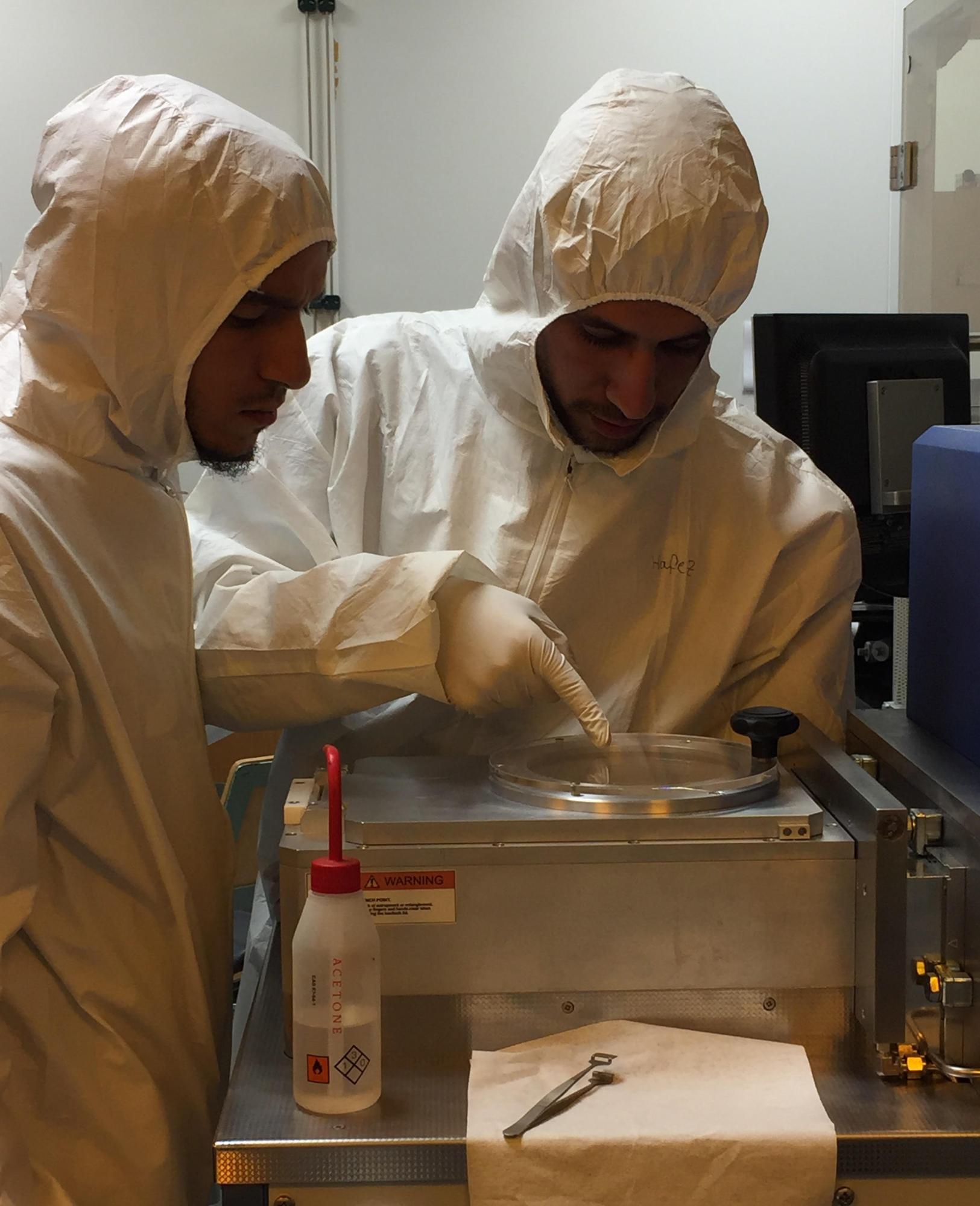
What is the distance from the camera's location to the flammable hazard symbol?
2.91ft

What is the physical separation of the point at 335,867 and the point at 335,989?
89 mm

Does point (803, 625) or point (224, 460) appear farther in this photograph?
point (803, 625)

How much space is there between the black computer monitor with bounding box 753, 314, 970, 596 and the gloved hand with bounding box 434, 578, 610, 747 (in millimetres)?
737

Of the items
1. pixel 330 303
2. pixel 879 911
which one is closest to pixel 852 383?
pixel 879 911

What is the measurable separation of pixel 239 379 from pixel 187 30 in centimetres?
224

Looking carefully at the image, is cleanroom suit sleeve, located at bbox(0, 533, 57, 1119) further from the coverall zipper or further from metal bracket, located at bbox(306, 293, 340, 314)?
metal bracket, located at bbox(306, 293, 340, 314)

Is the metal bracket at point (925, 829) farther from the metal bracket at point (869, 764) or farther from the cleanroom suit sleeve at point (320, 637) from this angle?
the cleanroom suit sleeve at point (320, 637)

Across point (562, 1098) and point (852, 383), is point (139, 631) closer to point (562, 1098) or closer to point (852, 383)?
point (562, 1098)

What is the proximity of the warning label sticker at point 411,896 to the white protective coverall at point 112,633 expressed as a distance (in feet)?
0.68

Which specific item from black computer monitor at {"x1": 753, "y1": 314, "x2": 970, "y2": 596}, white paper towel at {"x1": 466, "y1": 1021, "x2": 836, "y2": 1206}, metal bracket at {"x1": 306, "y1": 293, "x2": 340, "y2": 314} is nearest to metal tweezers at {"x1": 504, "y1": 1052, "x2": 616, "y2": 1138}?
white paper towel at {"x1": 466, "y1": 1021, "x2": 836, "y2": 1206}

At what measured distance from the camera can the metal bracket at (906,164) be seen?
2555 mm

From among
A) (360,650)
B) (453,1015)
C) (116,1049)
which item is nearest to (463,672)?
(360,650)

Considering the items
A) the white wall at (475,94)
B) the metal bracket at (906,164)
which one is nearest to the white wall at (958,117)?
the metal bracket at (906,164)

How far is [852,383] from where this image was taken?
1.74m
